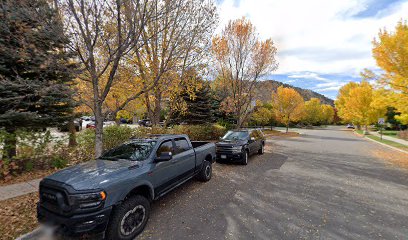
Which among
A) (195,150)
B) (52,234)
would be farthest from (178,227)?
(195,150)

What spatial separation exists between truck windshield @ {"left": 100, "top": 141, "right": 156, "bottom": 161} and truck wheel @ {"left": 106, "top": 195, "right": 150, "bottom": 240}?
0.96 meters

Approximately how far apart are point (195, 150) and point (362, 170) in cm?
779

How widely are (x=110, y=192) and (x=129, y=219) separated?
70 centimetres

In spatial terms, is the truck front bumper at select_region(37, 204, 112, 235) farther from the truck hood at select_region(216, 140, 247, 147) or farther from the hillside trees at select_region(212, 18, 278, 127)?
the hillside trees at select_region(212, 18, 278, 127)

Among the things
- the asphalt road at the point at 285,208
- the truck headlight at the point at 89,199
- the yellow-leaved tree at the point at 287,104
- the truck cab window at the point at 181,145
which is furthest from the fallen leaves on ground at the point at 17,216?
the yellow-leaved tree at the point at 287,104

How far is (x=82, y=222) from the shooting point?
8.96ft

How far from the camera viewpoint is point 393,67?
9344mm

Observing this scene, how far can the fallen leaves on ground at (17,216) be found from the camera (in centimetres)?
324

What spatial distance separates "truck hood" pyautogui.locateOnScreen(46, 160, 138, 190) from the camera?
2.90 meters

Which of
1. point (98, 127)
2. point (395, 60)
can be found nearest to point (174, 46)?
point (98, 127)

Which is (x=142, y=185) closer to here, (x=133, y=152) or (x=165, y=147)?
(x=133, y=152)

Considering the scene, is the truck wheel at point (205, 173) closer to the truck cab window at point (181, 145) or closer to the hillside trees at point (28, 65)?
the truck cab window at point (181, 145)

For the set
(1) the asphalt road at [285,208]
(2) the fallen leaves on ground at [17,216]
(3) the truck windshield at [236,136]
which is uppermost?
(3) the truck windshield at [236,136]

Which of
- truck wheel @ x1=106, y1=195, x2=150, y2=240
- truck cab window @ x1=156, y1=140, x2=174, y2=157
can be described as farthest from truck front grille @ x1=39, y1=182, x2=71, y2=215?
truck cab window @ x1=156, y1=140, x2=174, y2=157
